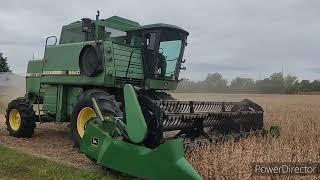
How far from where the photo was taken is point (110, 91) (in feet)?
29.1

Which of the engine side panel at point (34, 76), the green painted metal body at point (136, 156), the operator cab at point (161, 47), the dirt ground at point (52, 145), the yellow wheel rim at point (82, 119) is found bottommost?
the dirt ground at point (52, 145)

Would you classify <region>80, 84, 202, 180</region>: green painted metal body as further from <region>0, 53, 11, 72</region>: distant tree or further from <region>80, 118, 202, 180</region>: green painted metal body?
<region>0, 53, 11, 72</region>: distant tree

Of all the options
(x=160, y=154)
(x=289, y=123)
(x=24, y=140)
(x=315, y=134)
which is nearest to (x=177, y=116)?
(x=160, y=154)

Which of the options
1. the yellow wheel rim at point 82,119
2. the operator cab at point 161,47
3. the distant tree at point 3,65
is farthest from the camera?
the distant tree at point 3,65

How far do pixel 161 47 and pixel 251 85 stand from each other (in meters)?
13.1

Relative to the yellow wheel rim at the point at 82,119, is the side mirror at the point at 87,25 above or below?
above

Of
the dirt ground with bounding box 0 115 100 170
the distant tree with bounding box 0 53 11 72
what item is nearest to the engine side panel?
the dirt ground with bounding box 0 115 100 170

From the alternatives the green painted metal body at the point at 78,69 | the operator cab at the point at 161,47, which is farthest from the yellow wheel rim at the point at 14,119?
the operator cab at the point at 161,47

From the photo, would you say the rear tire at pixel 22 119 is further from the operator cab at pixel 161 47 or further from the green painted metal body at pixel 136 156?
the green painted metal body at pixel 136 156

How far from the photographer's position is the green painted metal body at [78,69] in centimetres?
849

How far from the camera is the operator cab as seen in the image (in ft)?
29.1

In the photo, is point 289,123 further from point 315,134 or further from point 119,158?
point 119,158

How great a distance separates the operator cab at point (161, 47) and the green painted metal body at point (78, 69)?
0.30ft

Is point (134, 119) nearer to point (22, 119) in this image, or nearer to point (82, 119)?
point (82, 119)
